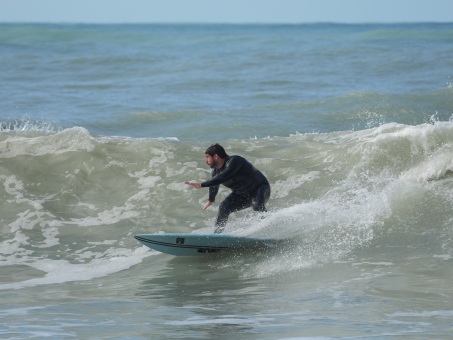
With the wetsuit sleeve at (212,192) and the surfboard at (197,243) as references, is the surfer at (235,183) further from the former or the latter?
the surfboard at (197,243)

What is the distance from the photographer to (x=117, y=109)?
2592 centimetres

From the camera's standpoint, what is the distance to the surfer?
37.0 ft

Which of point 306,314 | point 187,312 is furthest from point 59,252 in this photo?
point 306,314

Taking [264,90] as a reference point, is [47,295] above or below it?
below

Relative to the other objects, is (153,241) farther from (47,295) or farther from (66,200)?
(66,200)

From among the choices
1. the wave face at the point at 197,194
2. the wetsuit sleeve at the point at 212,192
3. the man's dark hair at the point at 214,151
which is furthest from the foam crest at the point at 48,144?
the man's dark hair at the point at 214,151

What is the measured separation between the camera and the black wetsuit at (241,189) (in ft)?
37.4

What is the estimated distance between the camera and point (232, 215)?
45.2 ft

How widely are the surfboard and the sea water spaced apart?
0.46 feet

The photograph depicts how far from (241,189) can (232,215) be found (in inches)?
87.8

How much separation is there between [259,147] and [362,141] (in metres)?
2.20

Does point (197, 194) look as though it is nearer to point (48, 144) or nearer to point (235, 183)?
point (235, 183)

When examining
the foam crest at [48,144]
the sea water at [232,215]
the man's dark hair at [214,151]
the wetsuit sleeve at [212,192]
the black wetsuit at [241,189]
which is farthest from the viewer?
the foam crest at [48,144]

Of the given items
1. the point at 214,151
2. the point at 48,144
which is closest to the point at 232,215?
the point at 214,151
